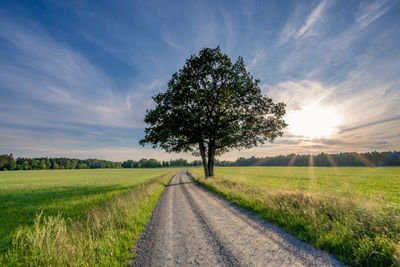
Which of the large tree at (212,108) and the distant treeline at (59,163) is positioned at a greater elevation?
the large tree at (212,108)

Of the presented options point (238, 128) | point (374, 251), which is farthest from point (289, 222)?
point (238, 128)

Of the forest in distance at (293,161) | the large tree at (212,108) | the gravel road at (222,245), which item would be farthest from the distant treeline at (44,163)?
the gravel road at (222,245)

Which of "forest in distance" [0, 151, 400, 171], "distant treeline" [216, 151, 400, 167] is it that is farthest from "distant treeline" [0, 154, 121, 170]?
"distant treeline" [216, 151, 400, 167]

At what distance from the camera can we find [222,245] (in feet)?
15.3

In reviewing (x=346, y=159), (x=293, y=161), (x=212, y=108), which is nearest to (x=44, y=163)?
(x=212, y=108)

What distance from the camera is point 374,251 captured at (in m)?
3.53

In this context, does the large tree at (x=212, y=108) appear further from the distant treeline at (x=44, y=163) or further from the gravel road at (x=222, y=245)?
the distant treeline at (x=44, y=163)

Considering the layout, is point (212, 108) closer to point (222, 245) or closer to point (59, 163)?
point (222, 245)

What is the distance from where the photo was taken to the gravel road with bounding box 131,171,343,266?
12.8 ft

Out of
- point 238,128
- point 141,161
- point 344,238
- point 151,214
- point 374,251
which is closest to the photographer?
point 374,251

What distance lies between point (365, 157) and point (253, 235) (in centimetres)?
15142

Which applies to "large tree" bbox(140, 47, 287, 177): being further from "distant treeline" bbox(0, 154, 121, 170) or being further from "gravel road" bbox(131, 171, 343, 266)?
"distant treeline" bbox(0, 154, 121, 170)

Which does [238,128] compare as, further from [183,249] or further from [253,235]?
[183,249]

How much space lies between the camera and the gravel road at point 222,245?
3.91 meters
